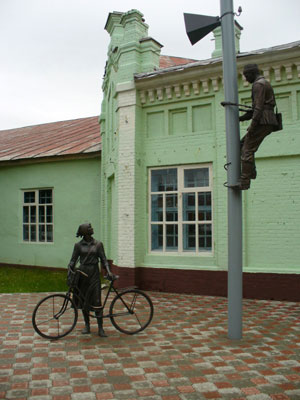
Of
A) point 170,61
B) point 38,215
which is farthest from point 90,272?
point 170,61

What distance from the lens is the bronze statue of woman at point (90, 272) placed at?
21.2 feet

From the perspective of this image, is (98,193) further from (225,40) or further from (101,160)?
(225,40)

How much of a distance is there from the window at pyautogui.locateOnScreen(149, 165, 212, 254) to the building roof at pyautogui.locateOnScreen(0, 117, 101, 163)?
14.1 ft

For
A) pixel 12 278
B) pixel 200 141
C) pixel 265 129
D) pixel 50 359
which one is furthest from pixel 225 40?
pixel 12 278

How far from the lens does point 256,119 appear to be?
19.4 feet

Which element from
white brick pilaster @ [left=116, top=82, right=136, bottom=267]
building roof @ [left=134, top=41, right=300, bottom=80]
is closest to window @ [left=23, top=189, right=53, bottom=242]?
white brick pilaster @ [left=116, top=82, right=136, bottom=267]

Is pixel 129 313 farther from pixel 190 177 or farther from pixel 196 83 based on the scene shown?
pixel 196 83

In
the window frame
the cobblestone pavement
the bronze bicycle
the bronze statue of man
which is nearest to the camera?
the cobblestone pavement

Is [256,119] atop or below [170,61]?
below

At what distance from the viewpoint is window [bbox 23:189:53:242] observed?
15469 mm

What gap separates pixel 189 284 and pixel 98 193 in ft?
18.2

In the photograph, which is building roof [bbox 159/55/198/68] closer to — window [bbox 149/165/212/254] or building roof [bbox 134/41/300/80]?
building roof [bbox 134/41/300/80]

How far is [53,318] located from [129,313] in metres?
1.21

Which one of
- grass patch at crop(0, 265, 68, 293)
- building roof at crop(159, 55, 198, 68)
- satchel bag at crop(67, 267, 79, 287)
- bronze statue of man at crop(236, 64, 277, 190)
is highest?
building roof at crop(159, 55, 198, 68)
